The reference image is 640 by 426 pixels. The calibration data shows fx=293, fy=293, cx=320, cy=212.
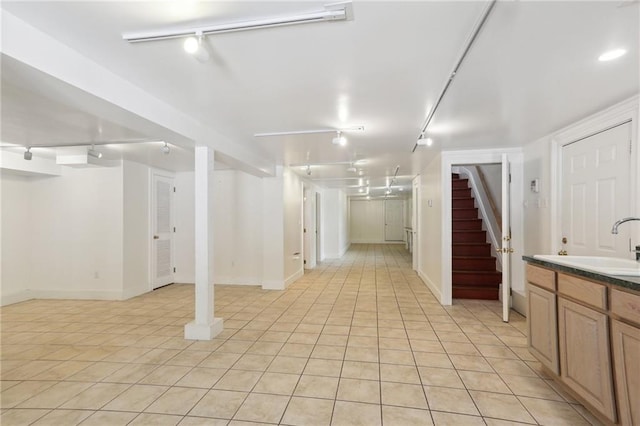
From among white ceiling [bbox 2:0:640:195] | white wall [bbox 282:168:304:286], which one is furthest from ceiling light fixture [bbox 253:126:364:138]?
white wall [bbox 282:168:304:286]

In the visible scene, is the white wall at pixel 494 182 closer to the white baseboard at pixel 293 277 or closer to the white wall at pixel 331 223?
the white baseboard at pixel 293 277

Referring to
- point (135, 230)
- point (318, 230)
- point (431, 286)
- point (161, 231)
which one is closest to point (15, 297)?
point (135, 230)

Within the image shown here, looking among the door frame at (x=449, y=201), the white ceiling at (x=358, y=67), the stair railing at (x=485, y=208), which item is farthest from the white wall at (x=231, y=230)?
→ the stair railing at (x=485, y=208)

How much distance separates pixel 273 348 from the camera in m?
2.94

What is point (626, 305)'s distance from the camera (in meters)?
1.57

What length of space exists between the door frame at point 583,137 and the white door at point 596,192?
48mm

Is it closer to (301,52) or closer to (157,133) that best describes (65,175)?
(157,133)

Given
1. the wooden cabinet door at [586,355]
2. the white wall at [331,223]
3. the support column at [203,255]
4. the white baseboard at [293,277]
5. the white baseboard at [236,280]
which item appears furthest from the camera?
the white wall at [331,223]

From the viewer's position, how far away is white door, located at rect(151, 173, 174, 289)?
5496mm

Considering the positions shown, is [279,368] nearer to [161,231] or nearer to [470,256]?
[470,256]

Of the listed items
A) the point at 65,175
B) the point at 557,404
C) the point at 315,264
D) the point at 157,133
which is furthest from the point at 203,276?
the point at 315,264

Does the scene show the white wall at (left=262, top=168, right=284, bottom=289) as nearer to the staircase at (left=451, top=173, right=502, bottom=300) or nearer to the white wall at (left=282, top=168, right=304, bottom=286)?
the white wall at (left=282, top=168, right=304, bottom=286)

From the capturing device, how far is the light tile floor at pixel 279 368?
1.96 m

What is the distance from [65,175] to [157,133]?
3.58 metres
